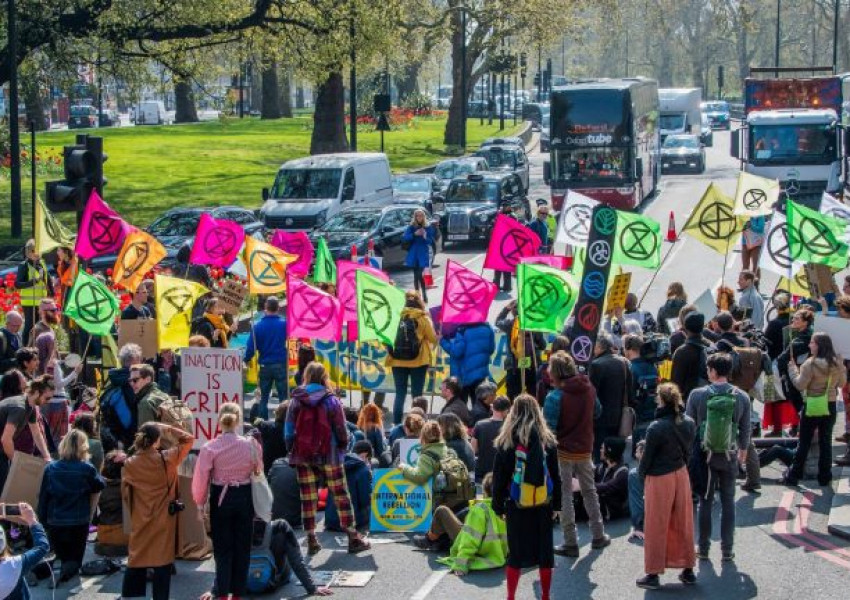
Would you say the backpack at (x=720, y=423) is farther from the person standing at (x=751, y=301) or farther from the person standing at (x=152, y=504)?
the person standing at (x=751, y=301)

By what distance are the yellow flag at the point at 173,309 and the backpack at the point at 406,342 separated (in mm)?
2277

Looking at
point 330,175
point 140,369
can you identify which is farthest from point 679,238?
point 140,369

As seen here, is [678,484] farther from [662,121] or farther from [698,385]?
[662,121]

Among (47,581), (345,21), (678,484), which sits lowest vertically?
(47,581)

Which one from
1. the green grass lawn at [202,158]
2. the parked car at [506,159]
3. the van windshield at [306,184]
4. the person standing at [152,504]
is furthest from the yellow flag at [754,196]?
the parked car at [506,159]

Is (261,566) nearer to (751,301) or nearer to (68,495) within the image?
(68,495)

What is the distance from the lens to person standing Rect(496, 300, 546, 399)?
16094 millimetres

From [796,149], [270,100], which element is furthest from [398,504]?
[270,100]

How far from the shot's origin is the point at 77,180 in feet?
57.3

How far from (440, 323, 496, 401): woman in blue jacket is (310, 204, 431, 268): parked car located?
14.0 m

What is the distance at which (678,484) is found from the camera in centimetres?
1168

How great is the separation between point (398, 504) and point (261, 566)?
1966 millimetres

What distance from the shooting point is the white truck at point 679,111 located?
67.5 metres

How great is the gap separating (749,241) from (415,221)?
18.1 feet
